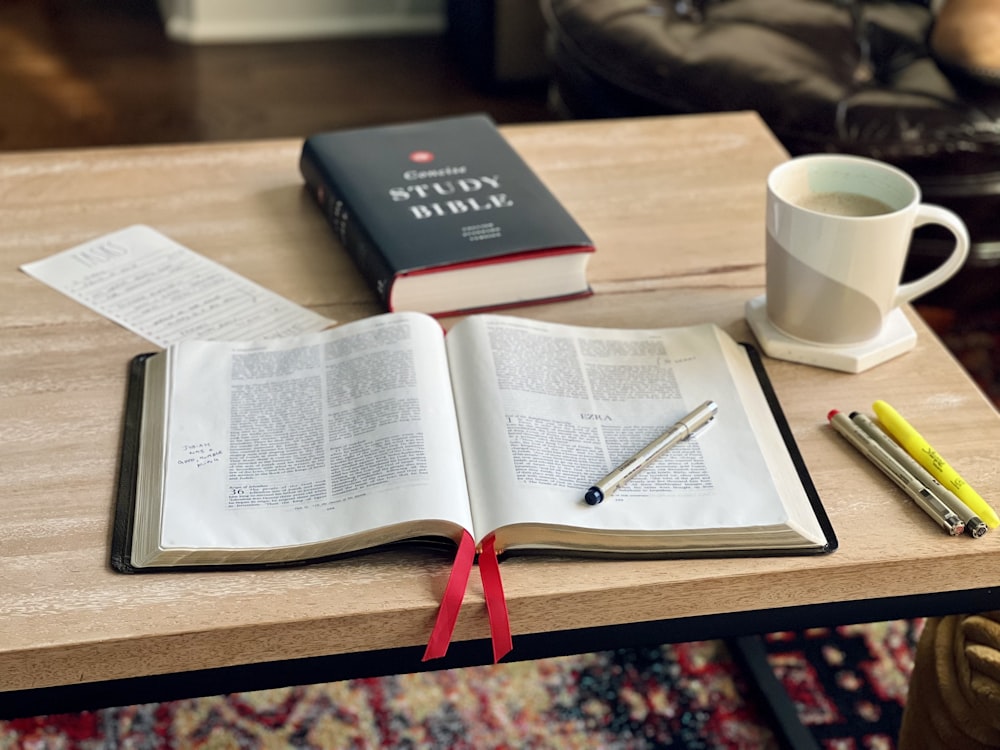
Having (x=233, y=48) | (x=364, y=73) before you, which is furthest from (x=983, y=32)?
(x=233, y=48)

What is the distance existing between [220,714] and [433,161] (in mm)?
602

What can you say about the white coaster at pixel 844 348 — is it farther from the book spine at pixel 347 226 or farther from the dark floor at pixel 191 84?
the dark floor at pixel 191 84

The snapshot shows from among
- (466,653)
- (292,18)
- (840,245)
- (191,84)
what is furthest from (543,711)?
(292,18)

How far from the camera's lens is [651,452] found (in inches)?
28.4

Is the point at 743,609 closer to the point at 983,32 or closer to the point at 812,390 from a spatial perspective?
the point at 812,390

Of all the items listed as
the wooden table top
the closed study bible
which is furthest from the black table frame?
the closed study bible

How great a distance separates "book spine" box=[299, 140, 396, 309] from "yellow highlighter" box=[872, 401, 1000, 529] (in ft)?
1.26

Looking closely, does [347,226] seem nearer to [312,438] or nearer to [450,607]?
[312,438]

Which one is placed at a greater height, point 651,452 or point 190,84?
point 651,452

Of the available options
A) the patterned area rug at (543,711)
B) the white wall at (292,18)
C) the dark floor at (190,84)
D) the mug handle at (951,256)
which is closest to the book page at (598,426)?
the mug handle at (951,256)

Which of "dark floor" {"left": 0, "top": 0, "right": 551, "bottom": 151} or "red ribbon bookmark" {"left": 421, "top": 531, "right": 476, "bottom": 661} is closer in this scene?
"red ribbon bookmark" {"left": 421, "top": 531, "right": 476, "bottom": 661}

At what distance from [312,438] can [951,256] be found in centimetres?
51

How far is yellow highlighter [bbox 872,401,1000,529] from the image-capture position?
0.70 metres

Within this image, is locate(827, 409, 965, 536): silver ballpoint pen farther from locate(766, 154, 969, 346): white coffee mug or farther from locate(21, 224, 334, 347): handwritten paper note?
locate(21, 224, 334, 347): handwritten paper note
